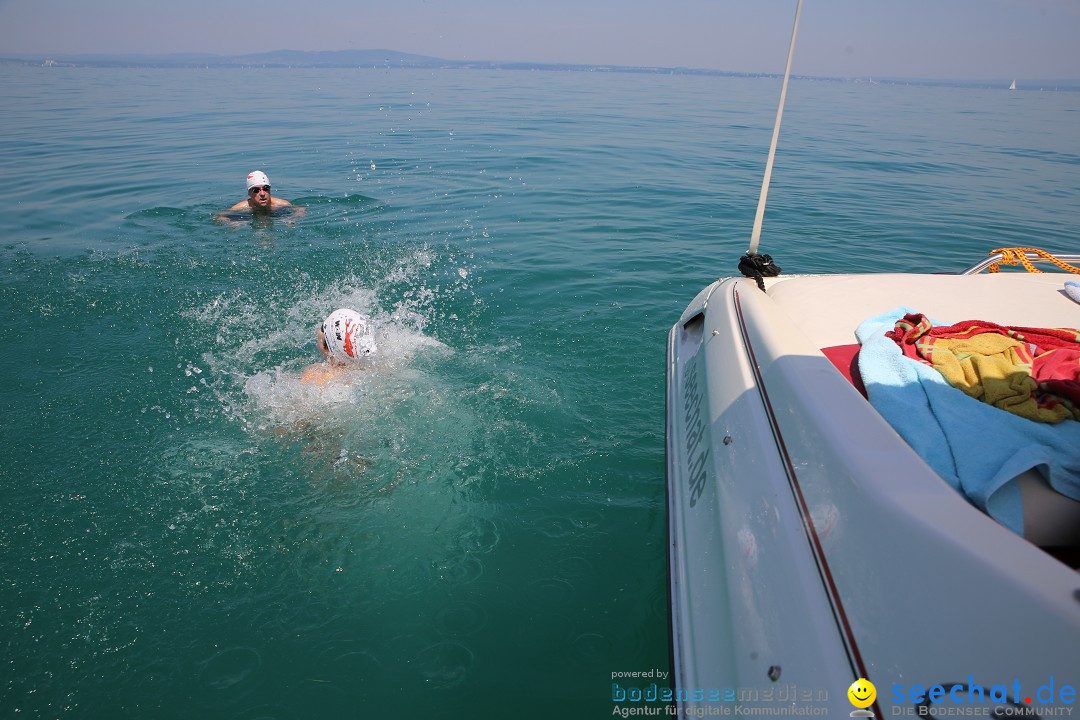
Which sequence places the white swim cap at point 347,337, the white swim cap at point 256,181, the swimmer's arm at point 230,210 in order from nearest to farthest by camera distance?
the white swim cap at point 347,337, the white swim cap at point 256,181, the swimmer's arm at point 230,210

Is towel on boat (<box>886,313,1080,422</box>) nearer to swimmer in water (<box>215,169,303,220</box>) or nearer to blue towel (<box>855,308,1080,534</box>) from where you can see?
blue towel (<box>855,308,1080,534</box>)

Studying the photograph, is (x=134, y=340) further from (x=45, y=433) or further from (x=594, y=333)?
(x=594, y=333)

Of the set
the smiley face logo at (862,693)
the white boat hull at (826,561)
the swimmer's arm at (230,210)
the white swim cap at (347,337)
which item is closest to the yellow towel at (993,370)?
the white boat hull at (826,561)

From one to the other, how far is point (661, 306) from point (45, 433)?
561 cm

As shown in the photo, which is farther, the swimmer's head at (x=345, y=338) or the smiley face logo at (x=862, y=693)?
the swimmer's head at (x=345, y=338)

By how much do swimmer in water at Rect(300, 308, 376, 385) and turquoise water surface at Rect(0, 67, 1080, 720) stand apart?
176 mm

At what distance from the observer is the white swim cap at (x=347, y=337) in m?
4.27

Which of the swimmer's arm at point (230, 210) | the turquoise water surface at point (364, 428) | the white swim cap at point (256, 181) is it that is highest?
the white swim cap at point (256, 181)

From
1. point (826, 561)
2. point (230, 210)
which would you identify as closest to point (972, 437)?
point (826, 561)

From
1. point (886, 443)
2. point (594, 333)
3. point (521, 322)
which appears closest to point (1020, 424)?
point (886, 443)

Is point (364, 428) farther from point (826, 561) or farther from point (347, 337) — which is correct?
point (826, 561)

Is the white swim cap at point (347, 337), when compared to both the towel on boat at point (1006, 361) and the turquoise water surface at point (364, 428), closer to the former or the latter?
the turquoise water surface at point (364, 428)

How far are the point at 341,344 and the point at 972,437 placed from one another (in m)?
3.74

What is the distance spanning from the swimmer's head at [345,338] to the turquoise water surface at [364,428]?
27 cm
